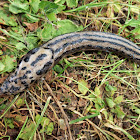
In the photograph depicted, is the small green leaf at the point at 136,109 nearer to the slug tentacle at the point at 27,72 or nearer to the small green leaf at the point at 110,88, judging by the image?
the small green leaf at the point at 110,88

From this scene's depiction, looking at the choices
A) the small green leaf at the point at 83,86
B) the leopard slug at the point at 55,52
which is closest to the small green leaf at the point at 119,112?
the small green leaf at the point at 83,86

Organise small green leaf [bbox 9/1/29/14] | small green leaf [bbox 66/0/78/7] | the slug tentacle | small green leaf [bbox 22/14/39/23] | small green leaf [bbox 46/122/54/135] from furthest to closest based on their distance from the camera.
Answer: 1. small green leaf [bbox 66/0/78/7]
2. small green leaf [bbox 22/14/39/23]
3. small green leaf [bbox 9/1/29/14]
4. small green leaf [bbox 46/122/54/135]
5. the slug tentacle

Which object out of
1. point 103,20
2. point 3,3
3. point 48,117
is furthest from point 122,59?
point 3,3

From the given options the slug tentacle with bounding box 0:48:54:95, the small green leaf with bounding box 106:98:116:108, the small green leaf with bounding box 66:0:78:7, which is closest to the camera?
the slug tentacle with bounding box 0:48:54:95

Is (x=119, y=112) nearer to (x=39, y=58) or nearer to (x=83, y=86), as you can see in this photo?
(x=83, y=86)

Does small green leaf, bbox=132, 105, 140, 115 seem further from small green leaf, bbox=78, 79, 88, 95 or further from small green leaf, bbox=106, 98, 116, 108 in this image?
small green leaf, bbox=78, 79, 88, 95

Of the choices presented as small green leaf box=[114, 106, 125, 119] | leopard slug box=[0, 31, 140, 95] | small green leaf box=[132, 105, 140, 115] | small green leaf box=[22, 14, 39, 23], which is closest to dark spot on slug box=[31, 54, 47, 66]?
leopard slug box=[0, 31, 140, 95]

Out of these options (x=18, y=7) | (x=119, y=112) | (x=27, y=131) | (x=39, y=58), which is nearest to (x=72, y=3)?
(x=18, y=7)
